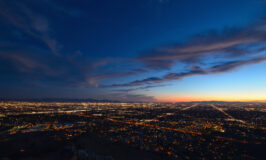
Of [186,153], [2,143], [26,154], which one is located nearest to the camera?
[26,154]

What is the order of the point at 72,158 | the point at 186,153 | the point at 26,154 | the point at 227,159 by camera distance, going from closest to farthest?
the point at 72,158 → the point at 26,154 → the point at 227,159 → the point at 186,153

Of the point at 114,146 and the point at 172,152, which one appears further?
the point at 114,146

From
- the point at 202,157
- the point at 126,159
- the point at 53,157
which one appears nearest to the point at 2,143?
the point at 53,157

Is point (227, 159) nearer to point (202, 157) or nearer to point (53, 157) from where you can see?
point (202, 157)

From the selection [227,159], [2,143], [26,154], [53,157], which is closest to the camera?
[53,157]

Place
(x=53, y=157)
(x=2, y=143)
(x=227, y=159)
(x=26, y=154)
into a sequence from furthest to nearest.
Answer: (x=2, y=143)
(x=227, y=159)
(x=26, y=154)
(x=53, y=157)

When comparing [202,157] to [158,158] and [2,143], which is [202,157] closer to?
[158,158]

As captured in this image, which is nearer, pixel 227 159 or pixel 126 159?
pixel 126 159

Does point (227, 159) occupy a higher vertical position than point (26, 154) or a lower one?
lower

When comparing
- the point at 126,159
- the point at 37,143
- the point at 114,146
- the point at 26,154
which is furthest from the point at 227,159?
the point at 37,143
